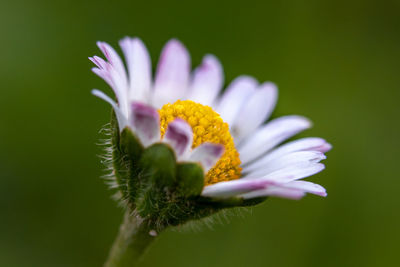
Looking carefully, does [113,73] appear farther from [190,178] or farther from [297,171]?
[297,171]

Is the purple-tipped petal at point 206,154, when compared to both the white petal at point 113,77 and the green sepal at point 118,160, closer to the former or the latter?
the green sepal at point 118,160

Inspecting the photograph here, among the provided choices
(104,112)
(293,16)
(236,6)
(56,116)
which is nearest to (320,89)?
(293,16)

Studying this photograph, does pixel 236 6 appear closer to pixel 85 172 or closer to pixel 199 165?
pixel 85 172

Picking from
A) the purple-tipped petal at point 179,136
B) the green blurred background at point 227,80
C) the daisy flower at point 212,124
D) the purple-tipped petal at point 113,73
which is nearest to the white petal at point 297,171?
the daisy flower at point 212,124

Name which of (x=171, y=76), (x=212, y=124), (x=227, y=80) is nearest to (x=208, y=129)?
(x=212, y=124)

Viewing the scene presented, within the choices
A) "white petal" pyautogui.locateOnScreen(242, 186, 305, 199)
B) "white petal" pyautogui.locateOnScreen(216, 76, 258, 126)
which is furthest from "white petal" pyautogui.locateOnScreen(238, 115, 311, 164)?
"white petal" pyautogui.locateOnScreen(242, 186, 305, 199)

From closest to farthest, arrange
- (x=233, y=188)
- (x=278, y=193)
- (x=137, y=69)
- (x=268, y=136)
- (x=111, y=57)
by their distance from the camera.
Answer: (x=278, y=193) < (x=233, y=188) < (x=111, y=57) < (x=137, y=69) < (x=268, y=136)

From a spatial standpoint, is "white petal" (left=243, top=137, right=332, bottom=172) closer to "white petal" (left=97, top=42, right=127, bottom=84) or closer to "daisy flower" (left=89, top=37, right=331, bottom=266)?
"daisy flower" (left=89, top=37, right=331, bottom=266)

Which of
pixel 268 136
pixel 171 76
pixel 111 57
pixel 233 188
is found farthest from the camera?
pixel 171 76
